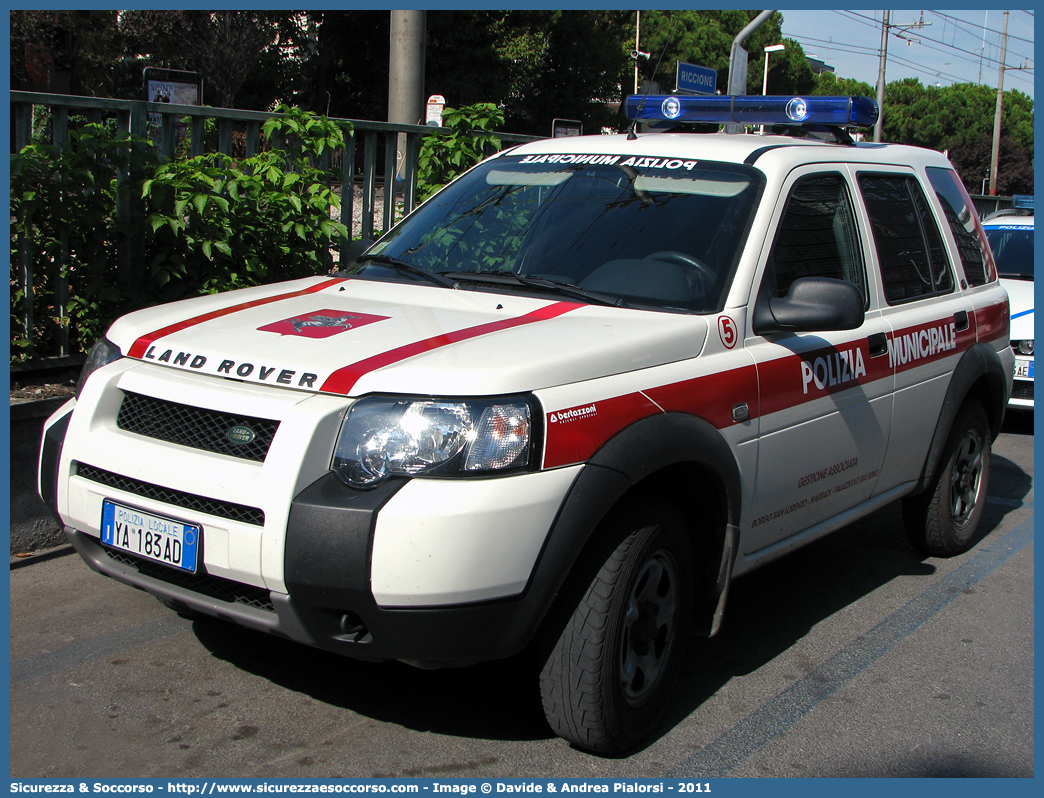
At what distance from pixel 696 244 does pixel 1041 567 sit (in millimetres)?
2916

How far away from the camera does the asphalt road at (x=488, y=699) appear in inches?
126

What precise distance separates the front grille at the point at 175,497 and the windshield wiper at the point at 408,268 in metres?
1.34

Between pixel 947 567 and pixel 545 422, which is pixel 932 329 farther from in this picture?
pixel 545 422

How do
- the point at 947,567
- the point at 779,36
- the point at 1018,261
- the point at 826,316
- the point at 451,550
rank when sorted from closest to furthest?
the point at 451,550 → the point at 826,316 → the point at 947,567 → the point at 1018,261 → the point at 779,36

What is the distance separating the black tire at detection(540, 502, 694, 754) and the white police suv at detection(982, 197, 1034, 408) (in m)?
6.15

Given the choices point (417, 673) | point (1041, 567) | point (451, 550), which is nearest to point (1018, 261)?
point (1041, 567)

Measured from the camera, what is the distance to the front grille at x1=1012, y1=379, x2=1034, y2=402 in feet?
27.7

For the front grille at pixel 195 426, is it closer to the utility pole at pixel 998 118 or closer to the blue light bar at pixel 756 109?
the blue light bar at pixel 756 109

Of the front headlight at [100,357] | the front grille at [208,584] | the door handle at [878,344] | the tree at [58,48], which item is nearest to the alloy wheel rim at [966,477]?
the door handle at [878,344]

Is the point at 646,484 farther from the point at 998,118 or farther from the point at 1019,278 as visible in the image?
the point at 998,118

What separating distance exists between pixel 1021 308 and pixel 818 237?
18.3 feet

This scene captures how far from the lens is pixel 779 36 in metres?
68.0

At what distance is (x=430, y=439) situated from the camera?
2.77 meters

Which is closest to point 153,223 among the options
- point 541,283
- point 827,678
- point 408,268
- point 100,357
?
point 408,268
